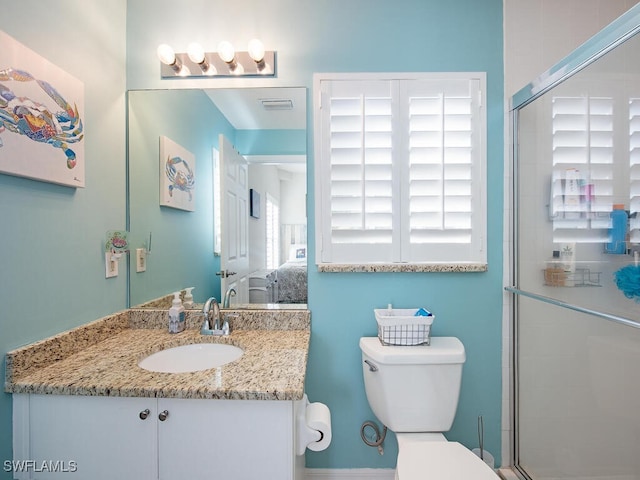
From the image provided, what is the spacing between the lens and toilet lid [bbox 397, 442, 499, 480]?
42.9 inches

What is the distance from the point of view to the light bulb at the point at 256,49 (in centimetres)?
148

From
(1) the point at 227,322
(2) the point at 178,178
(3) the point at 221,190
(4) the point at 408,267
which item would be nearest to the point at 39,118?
(2) the point at 178,178

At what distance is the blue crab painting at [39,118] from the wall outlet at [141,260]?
19.8 inches

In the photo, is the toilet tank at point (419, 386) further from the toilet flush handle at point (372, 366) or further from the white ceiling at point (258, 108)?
the white ceiling at point (258, 108)

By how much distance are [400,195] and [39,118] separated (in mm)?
1406

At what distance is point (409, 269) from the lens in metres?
1.55

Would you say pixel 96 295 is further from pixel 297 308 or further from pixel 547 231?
pixel 547 231

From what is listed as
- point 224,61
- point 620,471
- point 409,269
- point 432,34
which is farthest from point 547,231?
point 224,61

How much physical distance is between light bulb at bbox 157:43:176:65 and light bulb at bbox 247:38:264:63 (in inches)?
14.3

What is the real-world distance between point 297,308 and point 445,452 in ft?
2.70

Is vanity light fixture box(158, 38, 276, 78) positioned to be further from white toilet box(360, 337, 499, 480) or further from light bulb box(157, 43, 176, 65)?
white toilet box(360, 337, 499, 480)

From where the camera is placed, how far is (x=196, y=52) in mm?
1497

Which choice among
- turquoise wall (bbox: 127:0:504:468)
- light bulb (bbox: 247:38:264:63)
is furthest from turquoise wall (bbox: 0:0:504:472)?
light bulb (bbox: 247:38:264:63)

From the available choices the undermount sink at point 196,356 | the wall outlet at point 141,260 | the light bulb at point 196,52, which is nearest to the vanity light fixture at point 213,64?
the light bulb at point 196,52
